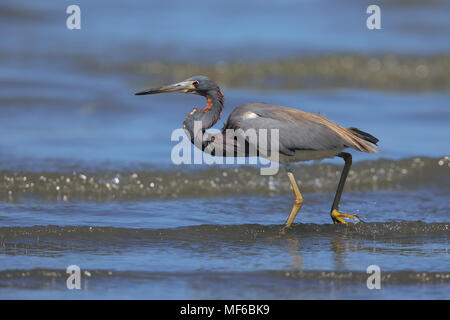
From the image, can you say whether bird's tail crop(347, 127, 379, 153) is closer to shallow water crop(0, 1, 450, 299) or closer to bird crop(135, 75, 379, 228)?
bird crop(135, 75, 379, 228)

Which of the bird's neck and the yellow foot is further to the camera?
the yellow foot

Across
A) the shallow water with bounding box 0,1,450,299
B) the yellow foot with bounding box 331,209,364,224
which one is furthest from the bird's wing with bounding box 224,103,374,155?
the shallow water with bounding box 0,1,450,299

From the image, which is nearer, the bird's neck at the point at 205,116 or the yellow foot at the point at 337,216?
the bird's neck at the point at 205,116

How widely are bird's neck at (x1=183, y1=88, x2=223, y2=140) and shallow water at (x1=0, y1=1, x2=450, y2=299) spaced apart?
99cm

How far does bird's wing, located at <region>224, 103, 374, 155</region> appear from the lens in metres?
7.66

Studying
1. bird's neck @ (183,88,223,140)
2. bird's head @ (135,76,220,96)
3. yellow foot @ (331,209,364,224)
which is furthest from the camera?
yellow foot @ (331,209,364,224)

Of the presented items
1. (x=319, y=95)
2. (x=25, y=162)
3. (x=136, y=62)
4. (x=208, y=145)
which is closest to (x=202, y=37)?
(x=136, y=62)

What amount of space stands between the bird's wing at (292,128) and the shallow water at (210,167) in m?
0.85

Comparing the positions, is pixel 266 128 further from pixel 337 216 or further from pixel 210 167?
pixel 210 167

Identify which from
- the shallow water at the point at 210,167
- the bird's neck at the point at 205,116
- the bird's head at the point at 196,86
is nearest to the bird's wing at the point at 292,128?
the bird's neck at the point at 205,116

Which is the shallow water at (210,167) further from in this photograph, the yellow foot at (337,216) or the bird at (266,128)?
the bird at (266,128)

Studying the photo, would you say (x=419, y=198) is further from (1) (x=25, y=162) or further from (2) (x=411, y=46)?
(2) (x=411, y=46)

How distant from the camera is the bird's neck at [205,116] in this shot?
25.0 ft

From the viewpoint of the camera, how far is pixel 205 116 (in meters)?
7.70
